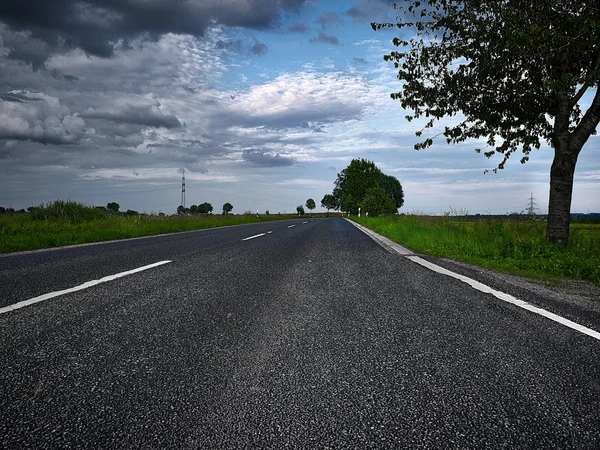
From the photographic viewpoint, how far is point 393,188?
370ft

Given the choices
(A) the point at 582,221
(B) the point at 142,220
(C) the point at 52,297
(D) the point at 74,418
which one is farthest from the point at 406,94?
(B) the point at 142,220

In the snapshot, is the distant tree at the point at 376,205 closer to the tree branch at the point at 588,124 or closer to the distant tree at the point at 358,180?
the distant tree at the point at 358,180

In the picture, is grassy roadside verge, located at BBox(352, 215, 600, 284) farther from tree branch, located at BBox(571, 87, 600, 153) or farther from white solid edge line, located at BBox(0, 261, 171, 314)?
white solid edge line, located at BBox(0, 261, 171, 314)

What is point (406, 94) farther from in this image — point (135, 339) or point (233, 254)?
point (135, 339)

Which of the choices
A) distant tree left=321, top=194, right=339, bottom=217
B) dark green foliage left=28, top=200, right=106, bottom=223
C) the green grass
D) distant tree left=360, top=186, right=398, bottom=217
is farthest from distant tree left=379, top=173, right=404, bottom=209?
dark green foliage left=28, top=200, right=106, bottom=223

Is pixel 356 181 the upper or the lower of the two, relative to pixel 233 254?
upper

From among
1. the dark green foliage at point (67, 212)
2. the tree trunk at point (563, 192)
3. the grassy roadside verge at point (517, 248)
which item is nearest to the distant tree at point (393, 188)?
the dark green foliage at point (67, 212)

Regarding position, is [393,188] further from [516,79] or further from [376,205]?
[516,79]

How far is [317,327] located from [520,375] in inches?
64.5

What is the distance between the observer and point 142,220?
2253 cm

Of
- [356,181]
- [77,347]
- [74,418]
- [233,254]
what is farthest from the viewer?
[356,181]

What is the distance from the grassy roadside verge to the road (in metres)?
2.77

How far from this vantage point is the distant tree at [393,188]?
110 m

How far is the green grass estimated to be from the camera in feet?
38.0
